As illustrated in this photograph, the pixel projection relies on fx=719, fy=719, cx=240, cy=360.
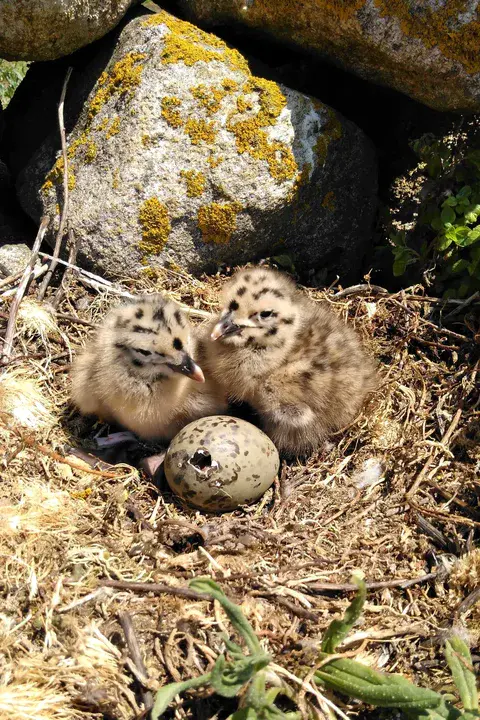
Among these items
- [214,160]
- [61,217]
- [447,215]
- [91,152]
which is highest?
[447,215]

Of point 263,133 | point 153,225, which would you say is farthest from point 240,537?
point 263,133

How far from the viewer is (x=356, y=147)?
4820 mm

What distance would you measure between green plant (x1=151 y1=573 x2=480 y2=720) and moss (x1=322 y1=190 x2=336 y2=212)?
9.11ft

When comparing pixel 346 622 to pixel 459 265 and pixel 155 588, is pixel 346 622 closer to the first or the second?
pixel 155 588

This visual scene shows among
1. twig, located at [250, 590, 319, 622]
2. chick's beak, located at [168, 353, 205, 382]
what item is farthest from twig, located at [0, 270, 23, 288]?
twig, located at [250, 590, 319, 622]

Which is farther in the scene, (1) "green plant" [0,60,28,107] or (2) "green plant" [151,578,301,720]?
(1) "green plant" [0,60,28,107]

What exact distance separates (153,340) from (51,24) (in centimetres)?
203

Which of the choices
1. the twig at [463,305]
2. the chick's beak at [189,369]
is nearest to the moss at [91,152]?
the chick's beak at [189,369]

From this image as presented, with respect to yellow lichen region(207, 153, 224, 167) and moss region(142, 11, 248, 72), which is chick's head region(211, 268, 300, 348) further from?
moss region(142, 11, 248, 72)

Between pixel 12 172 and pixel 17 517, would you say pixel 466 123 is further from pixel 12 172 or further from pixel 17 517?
pixel 17 517

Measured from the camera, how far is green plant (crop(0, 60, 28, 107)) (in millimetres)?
6820

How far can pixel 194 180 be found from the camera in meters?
4.51

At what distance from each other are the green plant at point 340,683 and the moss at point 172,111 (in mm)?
2967

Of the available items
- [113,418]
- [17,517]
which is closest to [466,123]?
[113,418]
